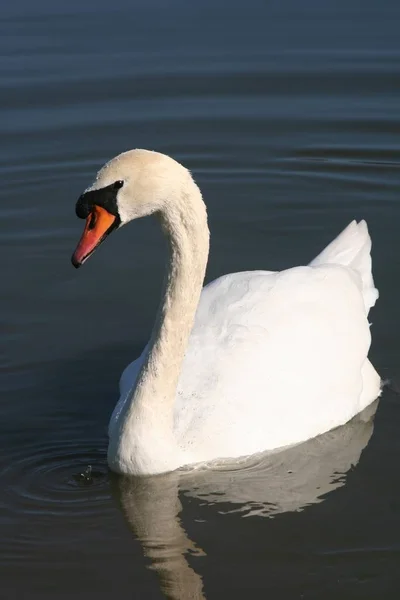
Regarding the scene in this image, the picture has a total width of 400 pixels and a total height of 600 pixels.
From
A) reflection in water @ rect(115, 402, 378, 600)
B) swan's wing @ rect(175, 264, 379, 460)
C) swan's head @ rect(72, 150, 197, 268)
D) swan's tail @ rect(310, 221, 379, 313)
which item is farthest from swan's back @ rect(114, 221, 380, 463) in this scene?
swan's head @ rect(72, 150, 197, 268)

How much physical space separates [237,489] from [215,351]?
3.07ft

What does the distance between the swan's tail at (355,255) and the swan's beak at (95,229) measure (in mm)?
2841

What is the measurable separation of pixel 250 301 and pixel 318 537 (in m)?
1.86

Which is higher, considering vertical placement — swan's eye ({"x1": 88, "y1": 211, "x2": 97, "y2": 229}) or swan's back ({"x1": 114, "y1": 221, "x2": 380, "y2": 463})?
swan's eye ({"x1": 88, "y1": 211, "x2": 97, "y2": 229})

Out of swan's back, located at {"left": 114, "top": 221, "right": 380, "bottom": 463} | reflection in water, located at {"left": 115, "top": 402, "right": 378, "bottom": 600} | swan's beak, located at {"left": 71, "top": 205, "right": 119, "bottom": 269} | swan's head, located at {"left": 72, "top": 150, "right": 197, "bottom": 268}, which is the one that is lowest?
reflection in water, located at {"left": 115, "top": 402, "right": 378, "bottom": 600}

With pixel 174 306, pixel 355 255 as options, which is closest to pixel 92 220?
pixel 174 306

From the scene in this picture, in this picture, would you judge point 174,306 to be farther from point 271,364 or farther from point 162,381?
point 271,364

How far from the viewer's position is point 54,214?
1173 centimetres

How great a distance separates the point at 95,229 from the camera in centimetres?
692

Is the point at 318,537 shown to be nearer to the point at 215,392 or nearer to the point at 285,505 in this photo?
the point at 285,505

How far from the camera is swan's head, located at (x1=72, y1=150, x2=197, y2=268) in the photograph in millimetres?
6828

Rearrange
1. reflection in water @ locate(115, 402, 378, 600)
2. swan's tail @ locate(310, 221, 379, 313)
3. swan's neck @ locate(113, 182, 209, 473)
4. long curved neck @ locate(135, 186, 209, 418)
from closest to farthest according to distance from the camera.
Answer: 1. long curved neck @ locate(135, 186, 209, 418)
2. reflection in water @ locate(115, 402, 378, 600)
3. swan's neck @ locate(113, 182, 209, 473)
4. swan's tail @ locate(310, 221, 379, 313)

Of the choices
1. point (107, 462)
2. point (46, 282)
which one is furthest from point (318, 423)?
point (46, 282)

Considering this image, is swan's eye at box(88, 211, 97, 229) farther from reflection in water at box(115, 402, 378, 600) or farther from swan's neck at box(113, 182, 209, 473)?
reflection in water at box(115, 402, 378, 600)
